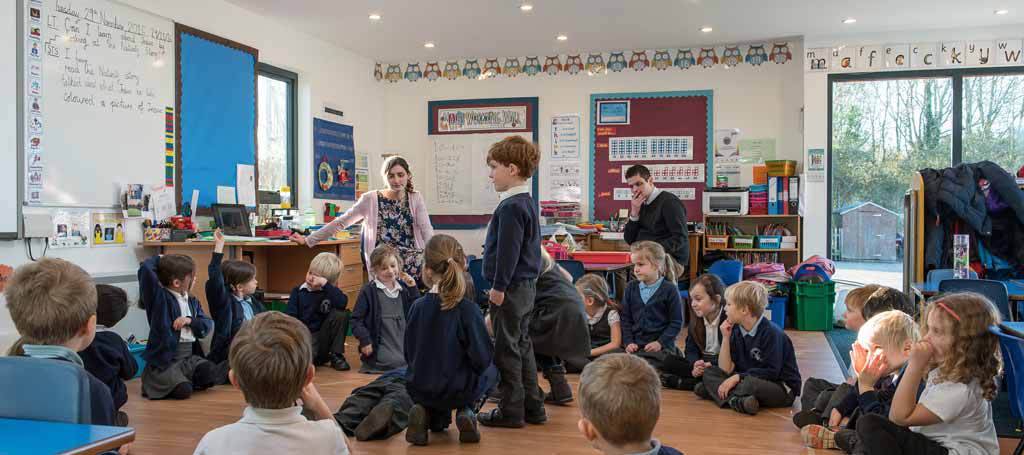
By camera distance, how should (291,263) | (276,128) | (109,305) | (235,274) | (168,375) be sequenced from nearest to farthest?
(109,305), (168,375), (235,274), (291,263), (276,128)

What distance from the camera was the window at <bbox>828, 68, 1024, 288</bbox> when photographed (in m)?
7.77

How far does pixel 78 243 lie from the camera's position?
5191mm

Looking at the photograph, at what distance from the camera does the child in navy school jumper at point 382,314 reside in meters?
5.07

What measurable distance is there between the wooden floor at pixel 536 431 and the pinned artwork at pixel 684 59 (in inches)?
188

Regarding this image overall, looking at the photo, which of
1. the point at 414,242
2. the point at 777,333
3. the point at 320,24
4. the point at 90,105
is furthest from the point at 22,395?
the point at 320,24

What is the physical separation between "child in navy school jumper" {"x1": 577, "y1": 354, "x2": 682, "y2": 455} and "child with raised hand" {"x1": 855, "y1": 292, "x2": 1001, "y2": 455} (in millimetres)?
1291

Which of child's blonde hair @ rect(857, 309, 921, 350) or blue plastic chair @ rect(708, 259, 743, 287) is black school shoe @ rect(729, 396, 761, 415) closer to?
child's blonde hair @ rect(857, 309, 921, 350)

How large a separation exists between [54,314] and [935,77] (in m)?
7.95

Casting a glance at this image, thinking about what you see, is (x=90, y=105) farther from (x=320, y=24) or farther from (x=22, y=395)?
(x=22, y=395)

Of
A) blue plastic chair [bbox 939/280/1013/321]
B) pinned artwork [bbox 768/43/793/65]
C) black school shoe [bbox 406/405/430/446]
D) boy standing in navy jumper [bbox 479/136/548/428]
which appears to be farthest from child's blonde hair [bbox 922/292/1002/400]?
pinned artwork [bbox 768/43/793/65]

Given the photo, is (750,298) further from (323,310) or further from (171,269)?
(171,269)

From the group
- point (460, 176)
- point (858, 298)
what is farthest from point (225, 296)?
point (460, 176)

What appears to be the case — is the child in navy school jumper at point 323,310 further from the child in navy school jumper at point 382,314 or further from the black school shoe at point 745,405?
the black school shoe at point 745,405

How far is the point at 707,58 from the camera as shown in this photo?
8.36 metres
